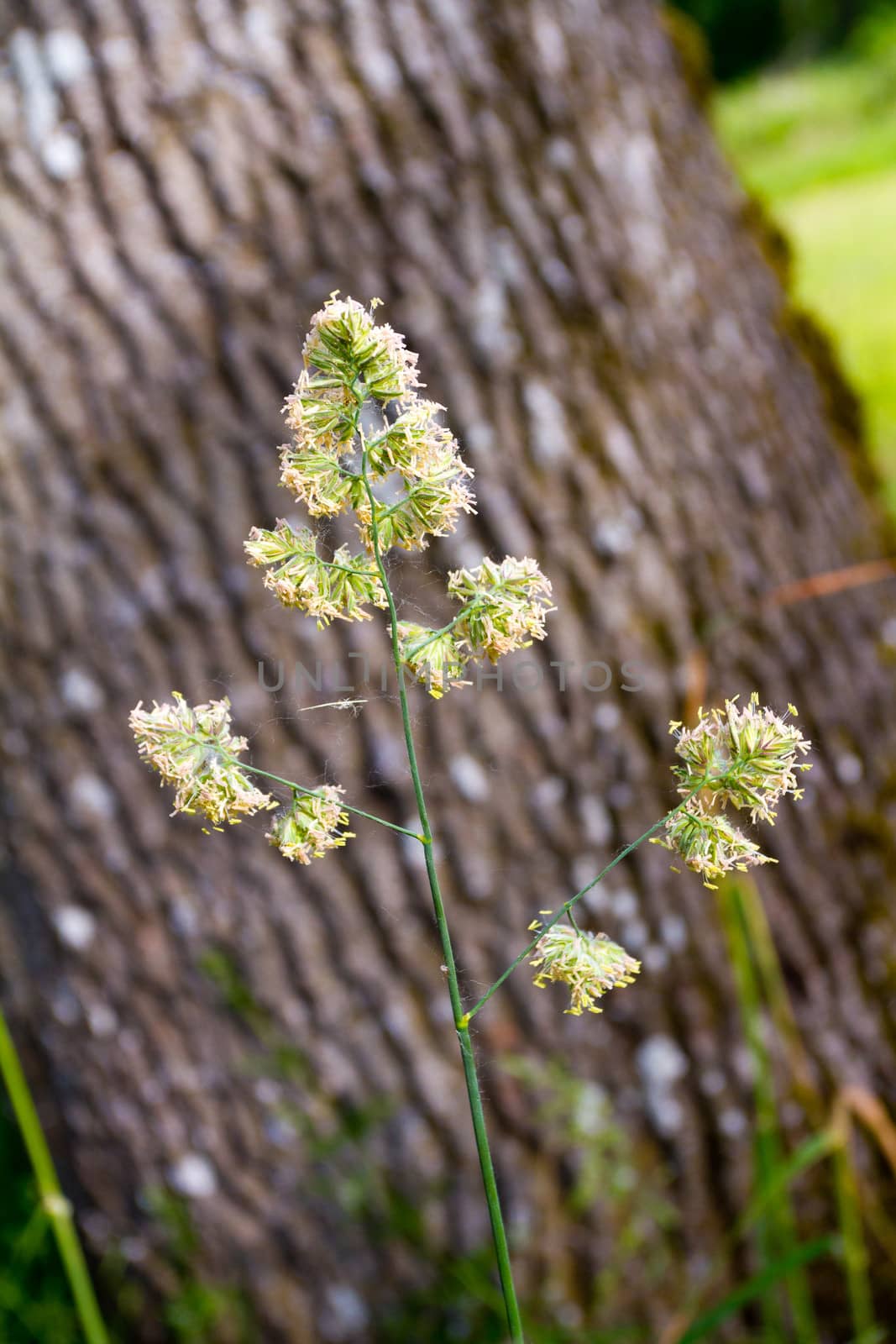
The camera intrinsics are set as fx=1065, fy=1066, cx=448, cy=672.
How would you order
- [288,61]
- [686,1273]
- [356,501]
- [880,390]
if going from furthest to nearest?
[880,390] → [686,1273] → [288,61] → [356,501]

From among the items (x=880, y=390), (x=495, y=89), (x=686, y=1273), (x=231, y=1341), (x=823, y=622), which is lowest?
(x=231, y=1341)

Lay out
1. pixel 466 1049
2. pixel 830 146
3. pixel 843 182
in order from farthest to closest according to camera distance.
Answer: pixel 830 146
pixel 843 182
pixel 466 1049

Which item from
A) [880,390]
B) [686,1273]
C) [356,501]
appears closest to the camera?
[356,501]

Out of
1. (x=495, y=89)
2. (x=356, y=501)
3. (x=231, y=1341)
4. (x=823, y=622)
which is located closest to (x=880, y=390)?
(x=823, y=622)

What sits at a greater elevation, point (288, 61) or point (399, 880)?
point (288, 61)

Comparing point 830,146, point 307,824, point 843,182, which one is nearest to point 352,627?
point 307,824

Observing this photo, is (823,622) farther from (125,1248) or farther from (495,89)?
(125,1248)

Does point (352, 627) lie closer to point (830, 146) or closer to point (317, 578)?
point (317, 578)
